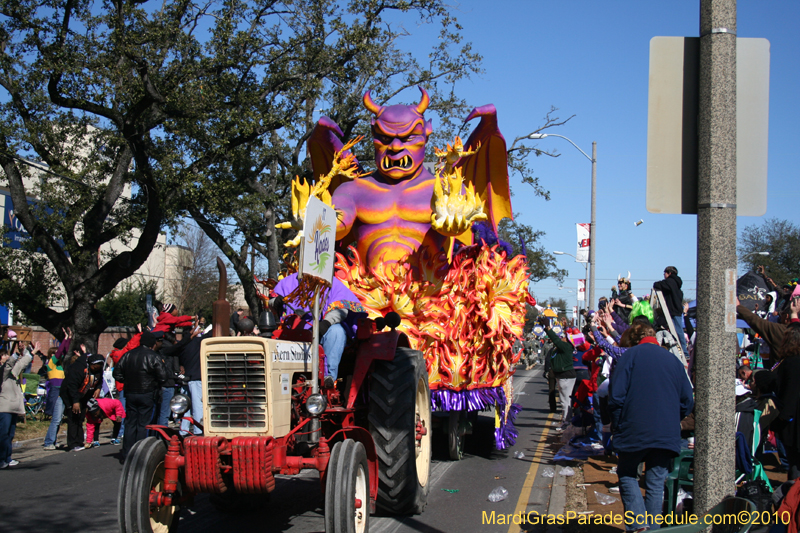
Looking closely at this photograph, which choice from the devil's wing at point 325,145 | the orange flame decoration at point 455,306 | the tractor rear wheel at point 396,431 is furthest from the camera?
the devil's wing at point 325,145

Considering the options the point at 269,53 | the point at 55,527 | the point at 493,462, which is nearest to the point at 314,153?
the point at 493,462

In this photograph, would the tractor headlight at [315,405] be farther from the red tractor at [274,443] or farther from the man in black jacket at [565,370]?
the man in black jacket at [565,370]

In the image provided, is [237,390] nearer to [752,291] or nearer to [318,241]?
[318,241]

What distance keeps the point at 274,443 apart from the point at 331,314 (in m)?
1.49

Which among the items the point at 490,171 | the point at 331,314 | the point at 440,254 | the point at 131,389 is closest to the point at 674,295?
the point at 490,171

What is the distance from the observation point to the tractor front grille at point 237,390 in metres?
4.70

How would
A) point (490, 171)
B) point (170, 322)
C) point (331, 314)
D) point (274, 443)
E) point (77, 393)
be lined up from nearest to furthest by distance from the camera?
point (274, 443)
point (331, 314)
point (490, 171)
point (170, 322)
point (77, 393)

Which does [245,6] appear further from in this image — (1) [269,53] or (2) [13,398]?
(2) [13,398]

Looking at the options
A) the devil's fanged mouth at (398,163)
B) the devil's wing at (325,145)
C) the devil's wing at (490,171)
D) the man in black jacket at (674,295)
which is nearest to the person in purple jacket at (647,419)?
the devil's wing at (490,171)

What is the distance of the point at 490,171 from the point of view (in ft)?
29.6

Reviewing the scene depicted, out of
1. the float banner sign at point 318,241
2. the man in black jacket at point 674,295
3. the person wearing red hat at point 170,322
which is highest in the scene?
the float banner sign at point 318,241

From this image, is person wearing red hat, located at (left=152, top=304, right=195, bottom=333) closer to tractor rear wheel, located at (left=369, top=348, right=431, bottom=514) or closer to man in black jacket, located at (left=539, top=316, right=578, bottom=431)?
tractor rear wheel, located at (left=369, top=348, right=431, bottom=514)

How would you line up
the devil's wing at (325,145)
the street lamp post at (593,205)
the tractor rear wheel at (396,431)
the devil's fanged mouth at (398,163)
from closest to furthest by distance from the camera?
the tractor rear wheel at (396,431) < the devil's fanged mouth at (398,163) < the devil's wing at (325,145) < the street lamp post at (593,205)

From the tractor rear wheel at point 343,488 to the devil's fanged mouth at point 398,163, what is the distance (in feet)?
14.4
